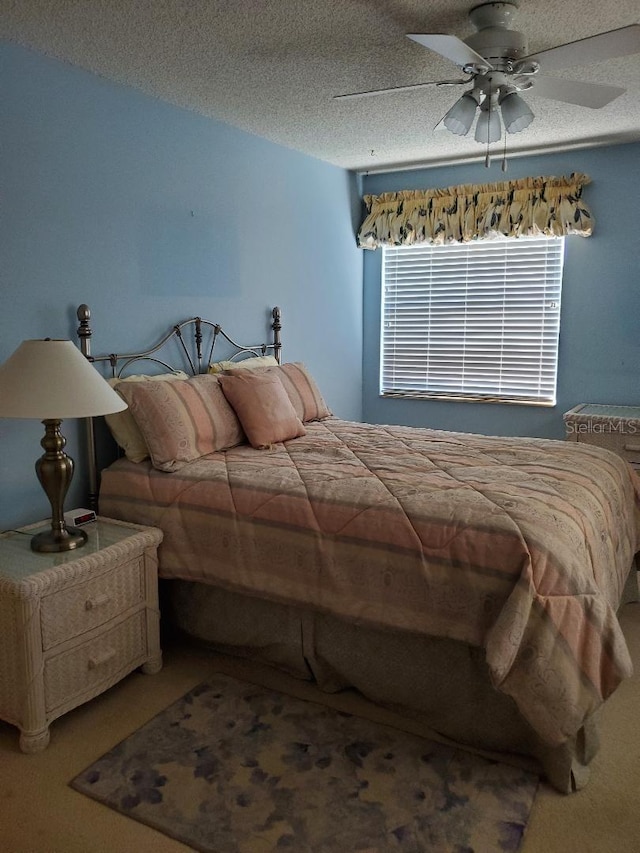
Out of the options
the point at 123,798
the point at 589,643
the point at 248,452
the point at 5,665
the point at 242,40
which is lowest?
the point at 123,798

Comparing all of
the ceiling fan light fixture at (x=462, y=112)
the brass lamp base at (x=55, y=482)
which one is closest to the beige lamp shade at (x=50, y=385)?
the brass lamp base at (x=55, y=482)

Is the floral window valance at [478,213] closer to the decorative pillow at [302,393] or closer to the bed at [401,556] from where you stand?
the decorative pillow at [302,393]

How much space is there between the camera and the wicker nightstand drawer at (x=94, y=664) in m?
2.17

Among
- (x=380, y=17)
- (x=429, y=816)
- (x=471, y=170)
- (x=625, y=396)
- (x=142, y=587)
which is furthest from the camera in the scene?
(x=471, y=170)

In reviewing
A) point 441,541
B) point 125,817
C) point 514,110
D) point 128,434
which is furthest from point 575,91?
point 125,817

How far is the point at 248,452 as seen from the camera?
3.05 metres

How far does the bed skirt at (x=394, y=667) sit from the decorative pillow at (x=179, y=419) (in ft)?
1.82

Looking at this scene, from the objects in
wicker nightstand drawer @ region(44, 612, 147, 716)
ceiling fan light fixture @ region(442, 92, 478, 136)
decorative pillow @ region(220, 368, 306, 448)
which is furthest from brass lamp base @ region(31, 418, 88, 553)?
ceiling fan light fixture @ region(442, 92, 478, 136)

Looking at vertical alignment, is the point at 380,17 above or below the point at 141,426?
above

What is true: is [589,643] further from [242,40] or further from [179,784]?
[242,40]

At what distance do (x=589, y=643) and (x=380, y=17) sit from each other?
7.23ft

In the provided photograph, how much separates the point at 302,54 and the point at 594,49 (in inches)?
44.6

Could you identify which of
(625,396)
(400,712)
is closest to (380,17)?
(400,712)

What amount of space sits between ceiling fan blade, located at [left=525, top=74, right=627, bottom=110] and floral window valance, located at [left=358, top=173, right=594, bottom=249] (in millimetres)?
1695
